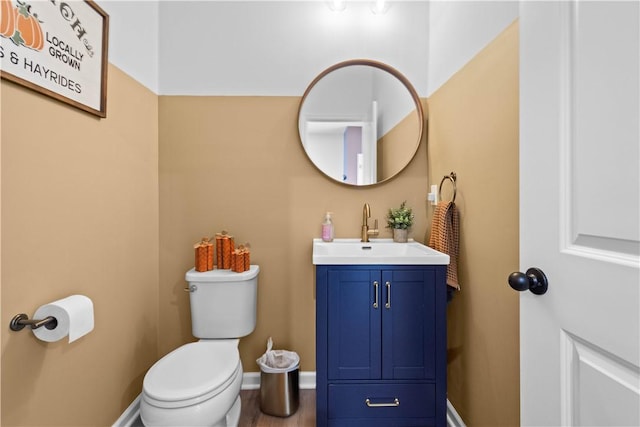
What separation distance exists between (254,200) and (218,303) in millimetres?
641

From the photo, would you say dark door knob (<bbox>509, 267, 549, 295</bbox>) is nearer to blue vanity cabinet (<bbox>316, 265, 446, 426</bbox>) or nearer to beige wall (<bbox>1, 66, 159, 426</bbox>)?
blue vanity cabinet (<bbox>316, 265, 446, 426</bbox>)

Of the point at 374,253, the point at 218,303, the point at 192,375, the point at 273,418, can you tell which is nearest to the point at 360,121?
the point at 374,253

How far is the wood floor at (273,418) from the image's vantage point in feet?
5.28

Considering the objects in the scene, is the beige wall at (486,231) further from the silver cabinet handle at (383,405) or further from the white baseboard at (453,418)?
the silver cabinet handle at (383,405)

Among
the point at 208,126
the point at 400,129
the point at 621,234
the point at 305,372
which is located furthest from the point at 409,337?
the point at 208,126

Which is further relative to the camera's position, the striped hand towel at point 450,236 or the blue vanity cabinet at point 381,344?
the striped hand towel at point 450,236

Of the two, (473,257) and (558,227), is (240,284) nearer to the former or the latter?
(473,257)

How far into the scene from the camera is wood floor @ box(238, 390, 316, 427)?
1609mm

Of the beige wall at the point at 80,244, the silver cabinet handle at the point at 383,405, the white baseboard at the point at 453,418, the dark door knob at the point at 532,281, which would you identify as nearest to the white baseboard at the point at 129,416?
the beige wall at the point at 80,244

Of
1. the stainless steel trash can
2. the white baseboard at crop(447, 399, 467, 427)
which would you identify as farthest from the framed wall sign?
the white baseboard at crop(447, 399, 467, 427)

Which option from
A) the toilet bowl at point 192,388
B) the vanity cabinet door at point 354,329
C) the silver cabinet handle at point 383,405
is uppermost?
the vanity cabinet door at point 354,329

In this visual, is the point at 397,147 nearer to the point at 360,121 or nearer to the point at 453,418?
the point at 360,121

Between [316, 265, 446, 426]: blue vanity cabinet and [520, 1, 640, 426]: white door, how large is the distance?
1.97 feet

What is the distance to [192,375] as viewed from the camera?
51.6 inches
